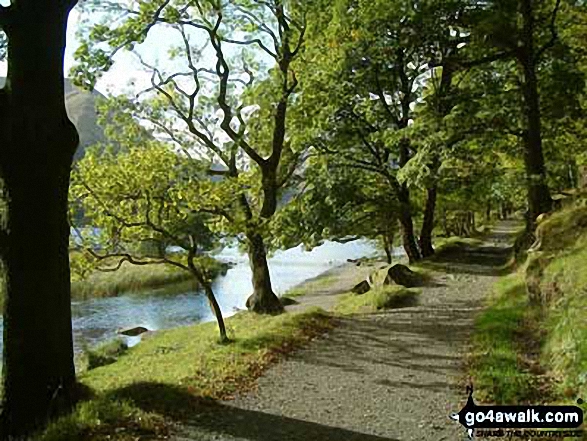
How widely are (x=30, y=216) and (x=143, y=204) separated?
577 cm

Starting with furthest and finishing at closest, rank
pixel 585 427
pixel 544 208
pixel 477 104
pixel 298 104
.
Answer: pixel 298 104, pixel 477 104, pixel 544 208, pixel 585 427

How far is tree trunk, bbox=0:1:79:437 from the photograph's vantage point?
6.61m

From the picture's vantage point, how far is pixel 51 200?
6.80 metres

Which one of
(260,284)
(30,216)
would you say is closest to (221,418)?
(30,216)

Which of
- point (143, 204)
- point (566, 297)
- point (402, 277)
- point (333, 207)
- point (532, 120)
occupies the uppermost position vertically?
point (532, 120)

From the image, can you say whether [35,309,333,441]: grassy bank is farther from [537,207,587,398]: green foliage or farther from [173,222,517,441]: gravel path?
[537,207,587,398]: green foliage

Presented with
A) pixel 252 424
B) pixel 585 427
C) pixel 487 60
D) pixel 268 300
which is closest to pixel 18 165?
pixel 252 424

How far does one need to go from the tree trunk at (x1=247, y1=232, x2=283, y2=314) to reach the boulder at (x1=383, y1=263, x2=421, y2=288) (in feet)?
12.7

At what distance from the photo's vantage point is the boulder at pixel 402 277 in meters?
18.8

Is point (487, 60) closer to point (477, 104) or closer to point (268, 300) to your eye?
point (477, 104)

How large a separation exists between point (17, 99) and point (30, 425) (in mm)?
3733

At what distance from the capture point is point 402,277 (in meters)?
19.2

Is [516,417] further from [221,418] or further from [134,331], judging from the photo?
[134,331]

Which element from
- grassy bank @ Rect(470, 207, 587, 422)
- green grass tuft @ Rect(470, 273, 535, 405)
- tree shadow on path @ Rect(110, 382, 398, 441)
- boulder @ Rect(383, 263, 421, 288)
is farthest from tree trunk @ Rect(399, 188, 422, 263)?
tree shadow on path @ Rect(110, 382, 398, 441)
